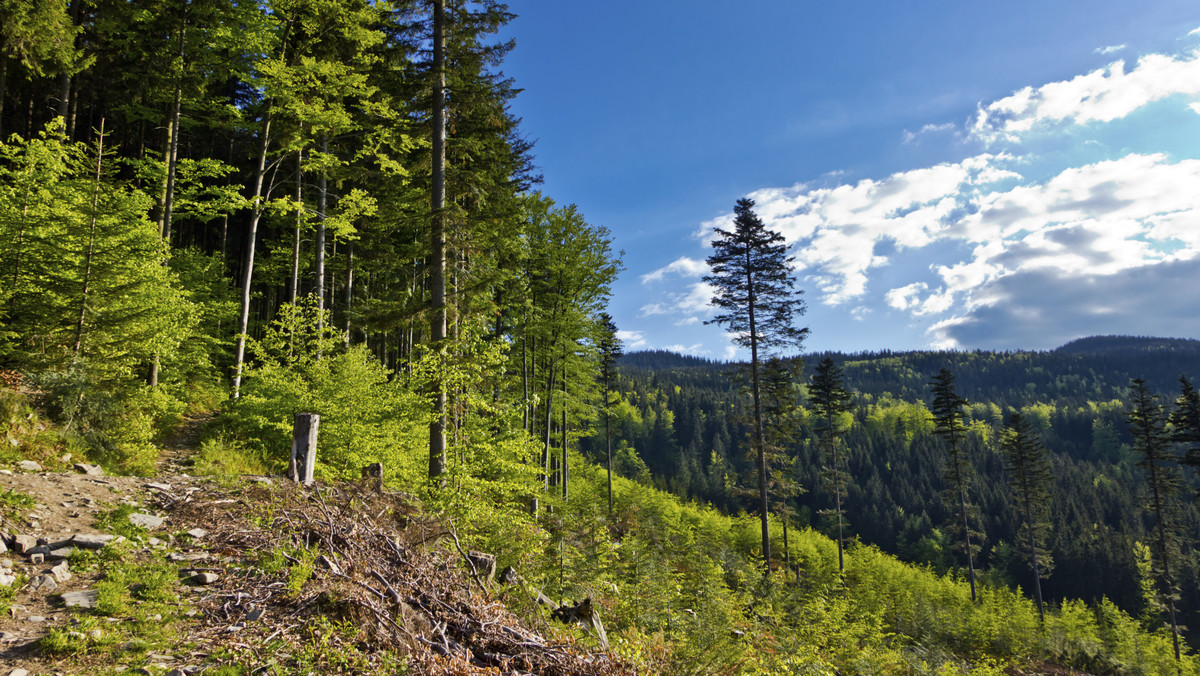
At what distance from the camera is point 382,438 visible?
33.8ft

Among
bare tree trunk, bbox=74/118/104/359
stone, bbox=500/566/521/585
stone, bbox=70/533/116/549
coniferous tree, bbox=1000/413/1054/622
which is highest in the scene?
bare tree trunk, bbox=74/118/104/359

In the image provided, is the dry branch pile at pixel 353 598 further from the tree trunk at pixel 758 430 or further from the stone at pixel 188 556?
the tree trunk at pixel 758 430

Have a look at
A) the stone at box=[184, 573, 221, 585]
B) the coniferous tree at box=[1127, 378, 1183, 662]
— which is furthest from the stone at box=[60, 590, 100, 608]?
the coniferous tree at box=[1127, 378, 1183, 662]

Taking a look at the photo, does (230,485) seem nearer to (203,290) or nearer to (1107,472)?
(203,290)

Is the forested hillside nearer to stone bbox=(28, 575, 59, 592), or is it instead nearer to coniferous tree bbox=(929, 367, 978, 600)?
coniferous tree bbox=(929, 367, 978, 600)

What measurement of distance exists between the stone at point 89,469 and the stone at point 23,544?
266cm

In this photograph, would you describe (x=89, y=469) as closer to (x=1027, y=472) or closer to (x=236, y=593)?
(x=236, y=593)

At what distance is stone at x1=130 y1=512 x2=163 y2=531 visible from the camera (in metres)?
5.72

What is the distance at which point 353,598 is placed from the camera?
4.57 meters

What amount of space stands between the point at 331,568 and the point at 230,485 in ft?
11.9

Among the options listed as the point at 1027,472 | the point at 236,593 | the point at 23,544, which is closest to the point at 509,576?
the point at 236,593

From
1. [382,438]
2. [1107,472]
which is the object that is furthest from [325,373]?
[1107,472]

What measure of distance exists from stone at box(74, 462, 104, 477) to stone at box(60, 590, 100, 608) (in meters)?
3.83

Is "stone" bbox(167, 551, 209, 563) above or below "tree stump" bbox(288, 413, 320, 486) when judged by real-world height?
below
